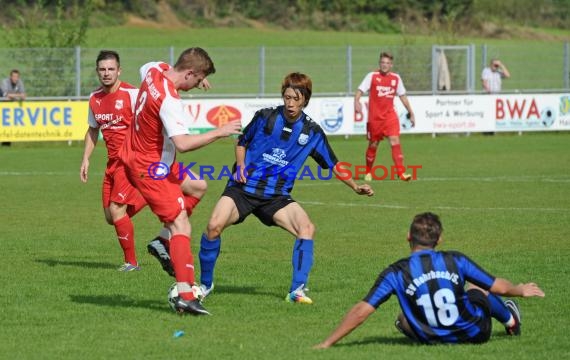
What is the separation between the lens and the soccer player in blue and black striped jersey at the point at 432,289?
276 inches

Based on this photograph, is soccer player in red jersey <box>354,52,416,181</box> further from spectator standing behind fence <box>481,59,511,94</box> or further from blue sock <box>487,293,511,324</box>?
blue sock <box>487,293,511,324</box>

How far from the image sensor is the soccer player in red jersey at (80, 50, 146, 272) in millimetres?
11086

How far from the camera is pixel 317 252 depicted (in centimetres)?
1222

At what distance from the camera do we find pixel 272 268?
11141 millimetres

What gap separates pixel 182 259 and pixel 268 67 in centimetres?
2542

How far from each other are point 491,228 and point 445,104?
58.4 ft

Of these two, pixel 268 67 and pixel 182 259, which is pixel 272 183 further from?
pixel 268 67

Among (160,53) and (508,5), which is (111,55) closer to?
(160,53)

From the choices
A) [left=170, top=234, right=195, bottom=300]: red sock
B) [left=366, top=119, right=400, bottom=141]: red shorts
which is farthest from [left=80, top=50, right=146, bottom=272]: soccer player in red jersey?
[left=366, top=119, right=400, bottom=141]: red shorts

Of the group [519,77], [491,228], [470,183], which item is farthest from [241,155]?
[519,77]

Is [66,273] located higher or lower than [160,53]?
lower

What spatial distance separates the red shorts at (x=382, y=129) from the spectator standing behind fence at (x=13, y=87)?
35.5 feet

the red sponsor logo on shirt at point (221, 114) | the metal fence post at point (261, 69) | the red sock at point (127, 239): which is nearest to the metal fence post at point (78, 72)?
the red sponsor logo on shirt at point (221, 114)

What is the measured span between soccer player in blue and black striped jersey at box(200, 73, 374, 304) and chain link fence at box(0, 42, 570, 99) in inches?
818
